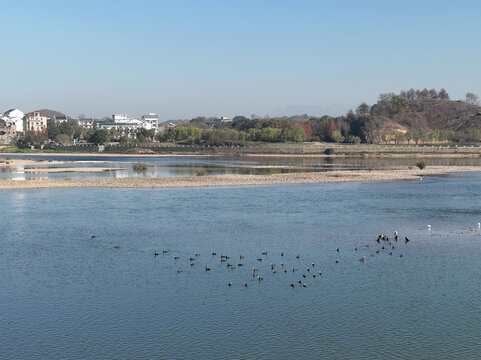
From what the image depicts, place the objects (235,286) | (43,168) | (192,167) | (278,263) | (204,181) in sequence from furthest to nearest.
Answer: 1. (192,167)
2. (43,168)
3. (204,181)
4. (278,263)
5. (235,286)

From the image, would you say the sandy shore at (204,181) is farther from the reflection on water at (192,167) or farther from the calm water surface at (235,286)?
the calm water surface at (235,286)

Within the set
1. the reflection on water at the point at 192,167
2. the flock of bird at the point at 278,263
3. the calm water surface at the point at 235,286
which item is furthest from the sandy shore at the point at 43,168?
the flock of bird at the point at 278,263

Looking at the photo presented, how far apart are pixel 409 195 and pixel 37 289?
4947cm

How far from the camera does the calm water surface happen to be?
70.5 feet

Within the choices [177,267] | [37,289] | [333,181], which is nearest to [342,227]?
[177,267]

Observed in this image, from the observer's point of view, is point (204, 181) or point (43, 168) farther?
point (43, 168)

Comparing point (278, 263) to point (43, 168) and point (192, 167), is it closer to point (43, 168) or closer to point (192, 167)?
point (192, 167)

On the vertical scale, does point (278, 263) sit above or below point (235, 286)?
above

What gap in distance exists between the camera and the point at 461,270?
31297 mm

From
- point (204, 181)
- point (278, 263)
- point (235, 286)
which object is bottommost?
point (235, 286)

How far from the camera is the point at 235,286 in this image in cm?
2838

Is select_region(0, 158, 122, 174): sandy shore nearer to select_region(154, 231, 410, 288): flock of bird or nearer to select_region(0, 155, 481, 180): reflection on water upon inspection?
select_region(0, 155, 481, 180): reflection on water

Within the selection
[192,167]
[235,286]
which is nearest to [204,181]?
[192,167]

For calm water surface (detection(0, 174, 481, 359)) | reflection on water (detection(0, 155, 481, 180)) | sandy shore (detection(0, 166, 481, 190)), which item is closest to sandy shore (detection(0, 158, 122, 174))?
reflection on water (detection(0, 155, 481, 180))
